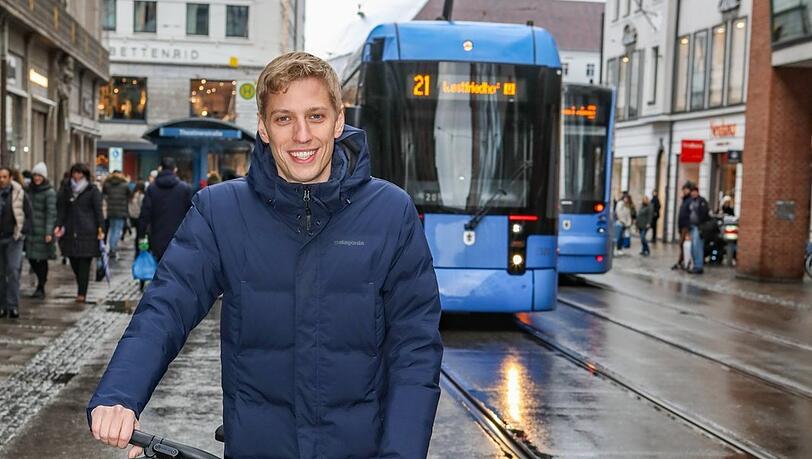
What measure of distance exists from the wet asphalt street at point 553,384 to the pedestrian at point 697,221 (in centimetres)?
933

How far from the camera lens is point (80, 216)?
14.9m

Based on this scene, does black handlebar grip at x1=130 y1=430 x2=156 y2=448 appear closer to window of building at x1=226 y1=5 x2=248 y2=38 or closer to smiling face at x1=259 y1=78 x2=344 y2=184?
smiling face at x1=259 y1=78 x2=344 y2=184

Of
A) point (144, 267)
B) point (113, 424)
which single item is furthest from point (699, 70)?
point (113, 424)

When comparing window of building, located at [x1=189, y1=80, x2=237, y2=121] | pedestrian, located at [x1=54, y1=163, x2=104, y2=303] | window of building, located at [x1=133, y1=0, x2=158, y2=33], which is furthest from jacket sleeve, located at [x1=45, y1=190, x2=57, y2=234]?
window of building, located at [x1=133, y1=0, x2=158, y2=33]

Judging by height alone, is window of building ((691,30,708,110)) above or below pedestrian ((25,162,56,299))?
above

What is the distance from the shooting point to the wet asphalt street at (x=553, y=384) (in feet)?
24.1

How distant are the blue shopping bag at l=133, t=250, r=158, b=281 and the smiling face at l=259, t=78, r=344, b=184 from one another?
1302cm

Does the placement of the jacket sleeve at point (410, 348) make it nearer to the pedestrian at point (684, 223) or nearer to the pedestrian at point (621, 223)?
the pedestrian at point (684, 223)

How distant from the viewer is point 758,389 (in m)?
9.77

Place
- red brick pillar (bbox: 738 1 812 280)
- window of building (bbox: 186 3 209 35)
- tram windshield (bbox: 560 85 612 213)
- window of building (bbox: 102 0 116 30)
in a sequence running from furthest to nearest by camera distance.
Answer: window of building (bbox: 186 3 209 35)
window of building (bbox: 102 0 116 30)
red brick pillar (bbox: 738 1 812 280)
tram windshield (bbox: 560 85 612 213)

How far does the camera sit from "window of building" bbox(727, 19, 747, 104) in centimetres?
3631

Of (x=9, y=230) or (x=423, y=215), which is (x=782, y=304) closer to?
(x=423, y=215)

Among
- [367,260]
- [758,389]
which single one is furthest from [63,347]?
[367,260]

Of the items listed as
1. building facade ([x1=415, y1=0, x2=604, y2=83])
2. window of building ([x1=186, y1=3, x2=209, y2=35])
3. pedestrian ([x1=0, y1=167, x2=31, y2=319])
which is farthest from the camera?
building facade ([x1=415, y1=0, x2=604, y2=83])
